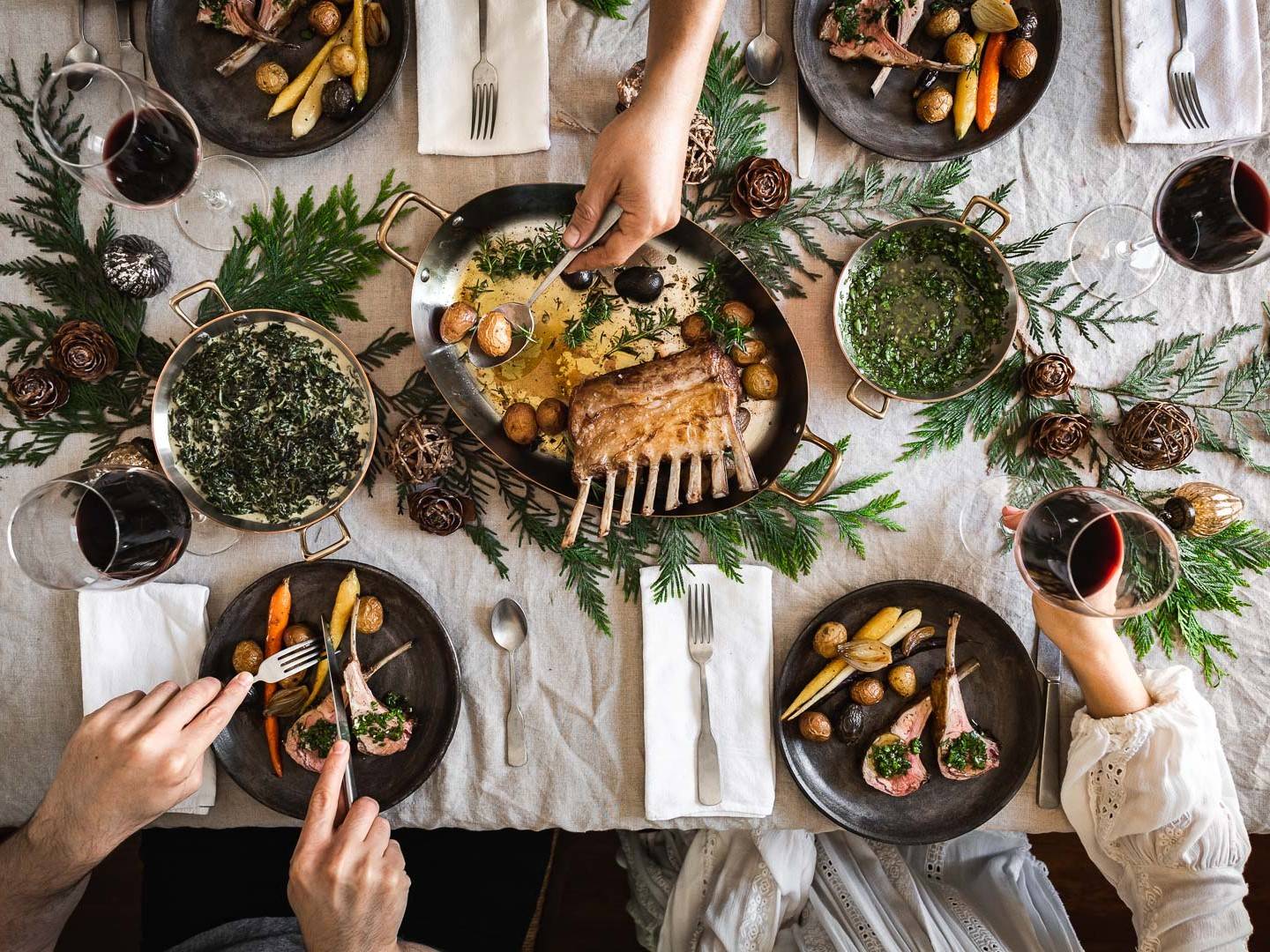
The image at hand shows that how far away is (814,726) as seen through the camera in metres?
1.55

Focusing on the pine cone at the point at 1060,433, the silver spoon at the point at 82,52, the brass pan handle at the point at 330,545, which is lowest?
the brass pan handle at the point at 330,545

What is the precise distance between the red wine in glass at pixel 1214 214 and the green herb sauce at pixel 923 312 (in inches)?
11.8

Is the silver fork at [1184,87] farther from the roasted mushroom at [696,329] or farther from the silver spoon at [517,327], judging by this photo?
the silver spoon at [517,327]

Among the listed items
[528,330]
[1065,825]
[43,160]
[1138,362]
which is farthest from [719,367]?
[43,160]

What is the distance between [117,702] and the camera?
4.76ft

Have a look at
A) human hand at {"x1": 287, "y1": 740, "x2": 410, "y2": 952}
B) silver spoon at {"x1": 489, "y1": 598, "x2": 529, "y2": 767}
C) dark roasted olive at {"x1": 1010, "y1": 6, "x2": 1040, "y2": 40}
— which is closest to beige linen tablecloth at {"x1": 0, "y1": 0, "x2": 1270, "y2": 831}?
silver spoon at {"x1": 489, "y1": 598, "x2": 529, "y2": 767}

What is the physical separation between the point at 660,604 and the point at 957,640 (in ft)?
1.94

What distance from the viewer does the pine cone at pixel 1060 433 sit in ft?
5.09

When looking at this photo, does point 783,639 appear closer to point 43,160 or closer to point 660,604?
point 660,604

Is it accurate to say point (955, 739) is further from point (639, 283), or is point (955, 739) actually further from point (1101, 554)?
point (639, 283)

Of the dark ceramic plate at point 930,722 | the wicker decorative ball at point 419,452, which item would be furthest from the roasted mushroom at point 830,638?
the wicker decorative ball at point 419,452

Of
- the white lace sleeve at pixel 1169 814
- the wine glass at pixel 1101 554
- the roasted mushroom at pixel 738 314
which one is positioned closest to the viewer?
the wine glass at pixel 1101 554

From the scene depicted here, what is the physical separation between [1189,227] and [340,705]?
1.77 m

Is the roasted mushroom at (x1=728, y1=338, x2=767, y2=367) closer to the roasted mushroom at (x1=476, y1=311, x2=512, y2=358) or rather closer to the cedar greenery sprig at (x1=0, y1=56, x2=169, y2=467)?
the roasted mushroom at (x1=476, y1=311, x2=512, y2=358)
